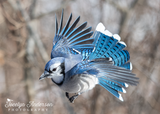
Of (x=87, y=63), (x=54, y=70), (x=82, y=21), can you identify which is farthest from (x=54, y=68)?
(x=82, y=21)

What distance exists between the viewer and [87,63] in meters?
0.76

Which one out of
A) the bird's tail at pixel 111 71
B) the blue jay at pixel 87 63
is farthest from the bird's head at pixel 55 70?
the bird's tail at pixel 111 71

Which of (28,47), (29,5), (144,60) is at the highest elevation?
(29,5)

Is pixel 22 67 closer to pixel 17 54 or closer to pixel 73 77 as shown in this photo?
pixel 17 54

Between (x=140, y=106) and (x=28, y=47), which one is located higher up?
(x=28, y=47)

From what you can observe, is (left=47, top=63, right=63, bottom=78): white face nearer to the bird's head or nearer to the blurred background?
the bird's head

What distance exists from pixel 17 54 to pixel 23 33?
0.29 m

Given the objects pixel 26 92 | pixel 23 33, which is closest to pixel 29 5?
pixel 23 33

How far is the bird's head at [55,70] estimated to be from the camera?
27.0 inches

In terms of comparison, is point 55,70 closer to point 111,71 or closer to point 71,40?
point 111,71

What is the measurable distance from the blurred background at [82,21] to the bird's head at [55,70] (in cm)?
127

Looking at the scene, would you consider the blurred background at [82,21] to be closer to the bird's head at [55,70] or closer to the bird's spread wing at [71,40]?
the bird's spread wing at [71,40]

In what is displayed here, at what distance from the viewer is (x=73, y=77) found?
0.77m

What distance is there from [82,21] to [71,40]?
1031 millimetres
